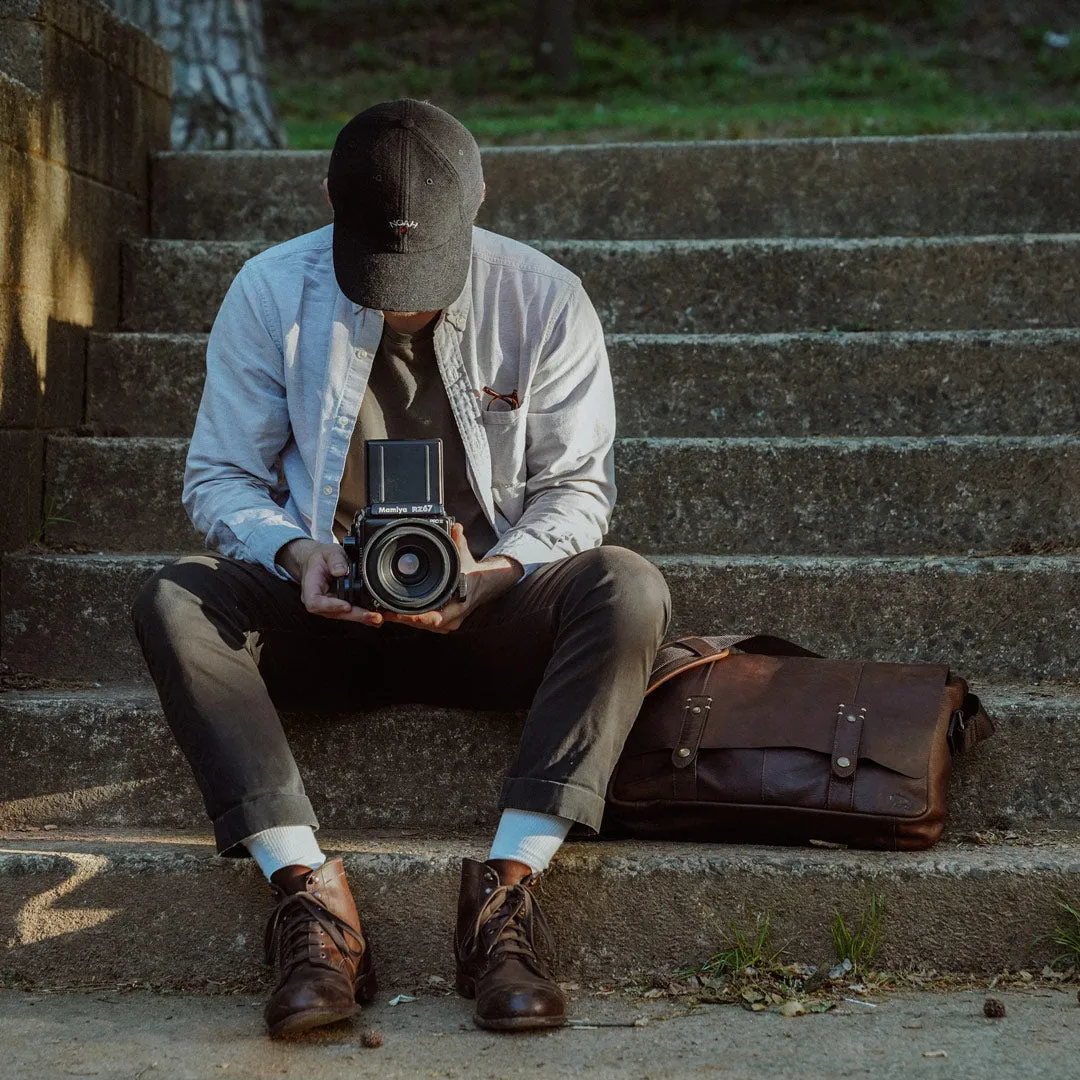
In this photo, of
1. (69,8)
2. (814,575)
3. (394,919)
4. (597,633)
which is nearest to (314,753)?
(394,919)

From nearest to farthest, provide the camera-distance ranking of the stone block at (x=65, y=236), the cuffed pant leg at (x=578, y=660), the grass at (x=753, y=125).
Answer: the cuffed pant leg at (x=578, y=660) < the stone block at (x=65, y=236) < the grass at (x=753, y=125)

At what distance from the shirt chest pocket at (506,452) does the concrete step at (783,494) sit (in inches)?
21.1

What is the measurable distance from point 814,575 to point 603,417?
0.56 meters

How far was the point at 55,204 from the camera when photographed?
351 cm

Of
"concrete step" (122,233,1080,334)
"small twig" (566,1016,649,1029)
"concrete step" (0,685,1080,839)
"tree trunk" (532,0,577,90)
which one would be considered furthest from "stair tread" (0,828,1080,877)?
"tree trunk" (532,0,577,90)

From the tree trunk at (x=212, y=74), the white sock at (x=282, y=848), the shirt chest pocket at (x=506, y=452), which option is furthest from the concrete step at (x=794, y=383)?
the tree trunk at (x=212, y=74)

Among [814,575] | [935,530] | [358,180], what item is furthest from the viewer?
[935,530]

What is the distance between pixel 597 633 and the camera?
2.42 metres

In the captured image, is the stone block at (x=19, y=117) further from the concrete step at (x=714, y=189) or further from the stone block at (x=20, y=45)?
the concrete step at (x=714, y=189)

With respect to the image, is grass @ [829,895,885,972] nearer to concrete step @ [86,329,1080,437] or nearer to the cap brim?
the cap brim

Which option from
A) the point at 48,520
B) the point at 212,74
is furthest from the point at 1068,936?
the point at 212,74

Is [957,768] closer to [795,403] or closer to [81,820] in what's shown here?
[795,403]

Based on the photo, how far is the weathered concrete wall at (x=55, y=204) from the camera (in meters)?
3.26

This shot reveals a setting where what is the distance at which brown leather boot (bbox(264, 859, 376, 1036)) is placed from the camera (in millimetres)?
2164
